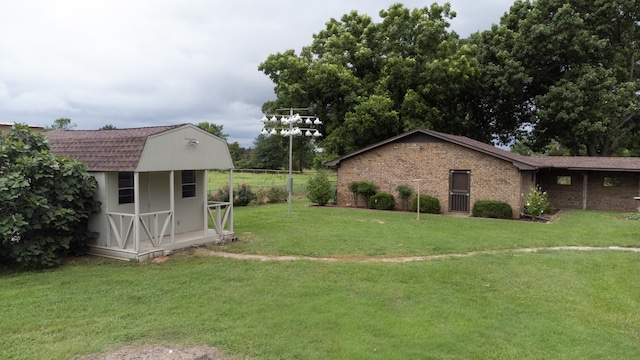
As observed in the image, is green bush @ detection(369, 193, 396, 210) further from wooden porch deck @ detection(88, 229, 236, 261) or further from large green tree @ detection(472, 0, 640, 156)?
large green tree @ detection(472, 0, 640, 156)

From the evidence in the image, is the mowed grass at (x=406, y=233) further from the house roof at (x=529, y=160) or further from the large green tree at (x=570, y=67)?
the large green tree at (x=570, y=67)

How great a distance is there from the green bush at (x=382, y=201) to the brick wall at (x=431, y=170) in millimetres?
529

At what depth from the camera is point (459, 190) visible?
18625 millimetres

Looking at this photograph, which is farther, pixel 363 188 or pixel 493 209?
pixel 363 188

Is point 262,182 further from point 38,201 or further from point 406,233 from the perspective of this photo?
point 38,201

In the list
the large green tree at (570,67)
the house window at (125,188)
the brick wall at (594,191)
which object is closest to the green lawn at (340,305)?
the house window at (125,188)

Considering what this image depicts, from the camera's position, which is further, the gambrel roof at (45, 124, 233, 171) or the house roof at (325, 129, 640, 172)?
the house roof at (325, 129, 640, 172)

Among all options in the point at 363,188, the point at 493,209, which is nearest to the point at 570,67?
the point at 493,209

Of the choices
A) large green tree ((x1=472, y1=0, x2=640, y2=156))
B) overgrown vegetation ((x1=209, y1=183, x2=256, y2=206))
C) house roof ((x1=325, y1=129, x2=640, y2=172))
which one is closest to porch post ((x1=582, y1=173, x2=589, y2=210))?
house roof ((x1=325, y1=129, x2=640, y2=172))

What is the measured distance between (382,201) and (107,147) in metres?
13.0

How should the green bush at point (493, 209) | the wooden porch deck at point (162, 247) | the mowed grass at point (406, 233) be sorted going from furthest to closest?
the green bush at point (493, 209)
the mowed grass at point (406, 233)
the wooden porch deck at point (162, 247)

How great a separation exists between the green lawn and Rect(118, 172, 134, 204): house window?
1539mm

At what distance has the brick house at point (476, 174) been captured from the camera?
17.7 metres

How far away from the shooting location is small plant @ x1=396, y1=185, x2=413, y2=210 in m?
19.3
